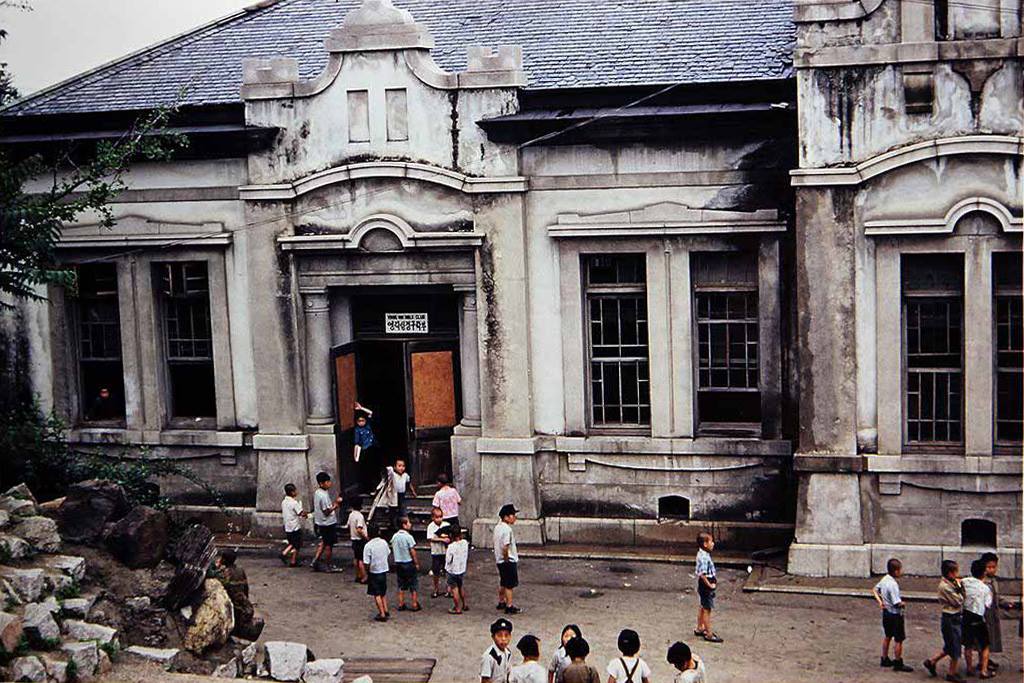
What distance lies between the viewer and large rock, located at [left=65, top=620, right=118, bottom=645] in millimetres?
15367

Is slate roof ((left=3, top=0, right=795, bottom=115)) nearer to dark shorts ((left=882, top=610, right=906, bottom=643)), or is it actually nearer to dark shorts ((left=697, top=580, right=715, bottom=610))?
dark shorts ((left=697, top=580, right=715, bottom=610))

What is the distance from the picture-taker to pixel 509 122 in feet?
Answer: 72.7

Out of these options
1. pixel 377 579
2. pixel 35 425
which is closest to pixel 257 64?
pixel 35 425

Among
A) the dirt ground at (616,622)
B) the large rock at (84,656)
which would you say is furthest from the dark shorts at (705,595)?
the large rock at (84,656)

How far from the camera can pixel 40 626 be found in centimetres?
1495

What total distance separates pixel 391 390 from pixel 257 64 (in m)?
5.83

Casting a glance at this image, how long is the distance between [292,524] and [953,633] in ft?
32.9

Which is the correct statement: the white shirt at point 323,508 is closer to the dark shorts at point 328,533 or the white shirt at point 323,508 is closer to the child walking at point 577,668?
the dark shorts at point 328,533

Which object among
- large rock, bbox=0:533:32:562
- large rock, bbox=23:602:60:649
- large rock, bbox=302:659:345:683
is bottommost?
large rock, bbox=302:659:345:683

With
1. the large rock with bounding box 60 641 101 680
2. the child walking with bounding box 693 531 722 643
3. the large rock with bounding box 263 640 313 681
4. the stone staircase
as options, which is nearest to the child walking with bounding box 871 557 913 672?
the child walking with bounding box 693 531 722 643

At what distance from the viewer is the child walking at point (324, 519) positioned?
22.3m

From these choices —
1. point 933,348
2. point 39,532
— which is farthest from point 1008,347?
point 39,532

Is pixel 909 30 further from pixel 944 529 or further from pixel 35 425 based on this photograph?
pixel 35 425

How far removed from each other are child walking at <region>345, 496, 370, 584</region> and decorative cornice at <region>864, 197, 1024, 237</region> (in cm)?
844
